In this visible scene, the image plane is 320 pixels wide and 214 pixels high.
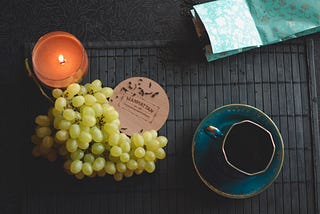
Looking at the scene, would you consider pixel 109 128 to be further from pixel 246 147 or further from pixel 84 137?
pixel 246 147

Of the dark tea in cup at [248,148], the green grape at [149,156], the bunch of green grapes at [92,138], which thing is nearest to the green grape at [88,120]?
the bunch of green grapes at [92,138]

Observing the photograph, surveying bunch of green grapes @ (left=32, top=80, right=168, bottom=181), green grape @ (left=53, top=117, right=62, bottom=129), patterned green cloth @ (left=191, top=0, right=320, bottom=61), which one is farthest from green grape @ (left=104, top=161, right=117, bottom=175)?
patterned green cloth @ (left=191, top=0, right=320, bottom=61)

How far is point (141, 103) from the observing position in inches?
29.0

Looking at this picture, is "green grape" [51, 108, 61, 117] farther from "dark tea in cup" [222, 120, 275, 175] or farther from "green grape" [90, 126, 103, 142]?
"dark tea in cup" [222, 120, 275, 175]

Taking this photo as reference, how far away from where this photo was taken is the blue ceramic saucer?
0.67m

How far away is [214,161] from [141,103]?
0.56 ft

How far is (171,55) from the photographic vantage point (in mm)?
754

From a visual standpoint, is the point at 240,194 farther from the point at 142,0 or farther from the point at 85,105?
the point at 142,0

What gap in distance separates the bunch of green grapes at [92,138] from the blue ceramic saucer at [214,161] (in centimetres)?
6

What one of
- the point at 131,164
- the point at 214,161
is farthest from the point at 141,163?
the point at 214,161

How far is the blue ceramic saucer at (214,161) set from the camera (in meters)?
0.67

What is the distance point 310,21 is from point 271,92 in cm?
15

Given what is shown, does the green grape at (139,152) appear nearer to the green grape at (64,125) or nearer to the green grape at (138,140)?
the green grape at (138,140)

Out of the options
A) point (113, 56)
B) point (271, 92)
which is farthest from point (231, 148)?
point (113, 56)
